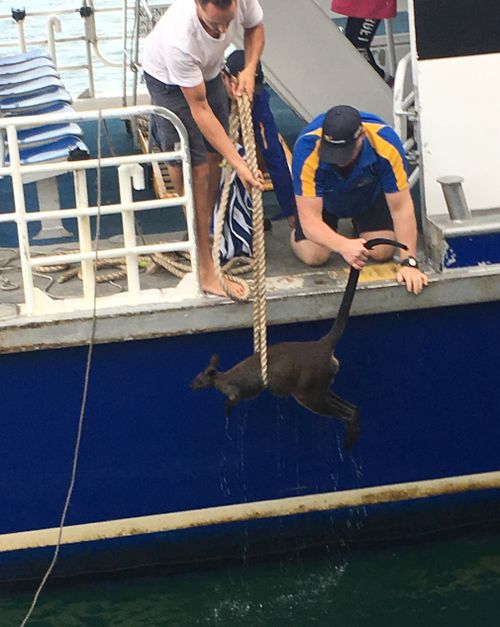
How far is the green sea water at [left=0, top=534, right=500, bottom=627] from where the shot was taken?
541cm

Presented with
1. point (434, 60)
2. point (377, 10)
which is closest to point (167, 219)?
point (377, 10)

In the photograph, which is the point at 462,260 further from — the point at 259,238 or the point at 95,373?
the point at 95,373

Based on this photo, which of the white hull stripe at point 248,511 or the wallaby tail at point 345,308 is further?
the white hull stripe at point 248,511

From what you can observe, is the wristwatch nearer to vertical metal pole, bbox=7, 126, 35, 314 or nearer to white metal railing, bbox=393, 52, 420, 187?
white metal railing, bbox=393, 52, 420, 187

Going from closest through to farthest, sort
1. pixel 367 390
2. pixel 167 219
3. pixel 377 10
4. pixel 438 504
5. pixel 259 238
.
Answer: pixel 259 238
pixel 367 390
pixel 438 504
pixel 377 10
pixel 167 219

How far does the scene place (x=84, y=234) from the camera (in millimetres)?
4895

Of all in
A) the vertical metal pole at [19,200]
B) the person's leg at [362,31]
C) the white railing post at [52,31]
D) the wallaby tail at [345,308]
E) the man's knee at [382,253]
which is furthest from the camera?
the white railing post at [52,31]

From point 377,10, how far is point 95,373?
2653 millimetres

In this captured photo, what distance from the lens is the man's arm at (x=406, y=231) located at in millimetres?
4992

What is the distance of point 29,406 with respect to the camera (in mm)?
5074

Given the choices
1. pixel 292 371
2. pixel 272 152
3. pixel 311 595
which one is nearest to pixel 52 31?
pixel 272 152

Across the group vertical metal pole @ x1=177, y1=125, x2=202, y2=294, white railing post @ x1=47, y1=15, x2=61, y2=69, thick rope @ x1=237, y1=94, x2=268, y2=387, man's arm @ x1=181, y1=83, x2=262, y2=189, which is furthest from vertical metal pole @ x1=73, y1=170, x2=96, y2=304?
white railing post @ x1=47, y1=15, x2=61, y2=69

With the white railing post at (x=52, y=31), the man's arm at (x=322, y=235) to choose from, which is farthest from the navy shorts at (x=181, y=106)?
the white railing post at (x=52, y=31)

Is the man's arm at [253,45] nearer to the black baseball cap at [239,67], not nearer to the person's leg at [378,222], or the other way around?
the black baseball cap at [239,67]
